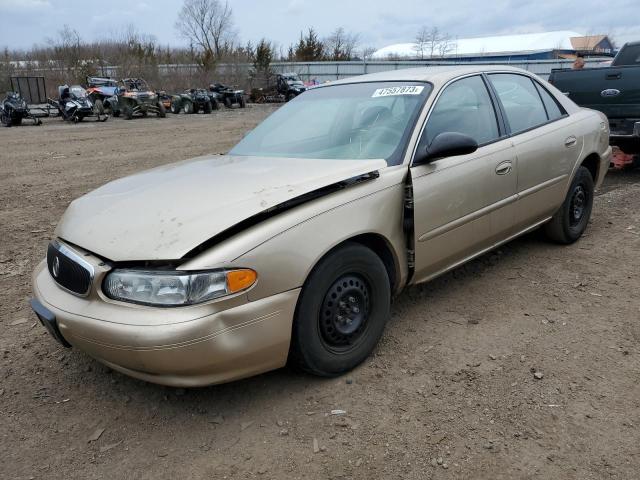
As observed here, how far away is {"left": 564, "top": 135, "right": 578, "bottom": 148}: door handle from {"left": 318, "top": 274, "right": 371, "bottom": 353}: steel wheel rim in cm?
249

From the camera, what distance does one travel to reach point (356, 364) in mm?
2836

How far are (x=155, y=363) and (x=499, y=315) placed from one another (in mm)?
2285

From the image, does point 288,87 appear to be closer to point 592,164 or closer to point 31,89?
point 31,89

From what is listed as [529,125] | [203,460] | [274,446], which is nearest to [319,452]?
[274,446]

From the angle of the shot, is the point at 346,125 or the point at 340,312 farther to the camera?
the point at 346,125

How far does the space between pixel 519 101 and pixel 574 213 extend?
127 cm

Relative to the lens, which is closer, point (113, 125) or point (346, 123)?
point (346, 123)

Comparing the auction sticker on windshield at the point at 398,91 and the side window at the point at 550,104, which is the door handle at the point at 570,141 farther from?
the auction sticker on windshield at the point at 398,91

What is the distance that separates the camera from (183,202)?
8.51 feet

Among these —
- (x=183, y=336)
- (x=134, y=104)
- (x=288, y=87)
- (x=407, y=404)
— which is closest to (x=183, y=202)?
(x=183, y=336)

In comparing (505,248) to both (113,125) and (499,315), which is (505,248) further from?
(113,125)

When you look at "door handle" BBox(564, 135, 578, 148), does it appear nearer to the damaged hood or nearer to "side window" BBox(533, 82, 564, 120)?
"side window" BBox(533, 82, 564, 120)

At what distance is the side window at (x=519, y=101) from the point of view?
3.90m

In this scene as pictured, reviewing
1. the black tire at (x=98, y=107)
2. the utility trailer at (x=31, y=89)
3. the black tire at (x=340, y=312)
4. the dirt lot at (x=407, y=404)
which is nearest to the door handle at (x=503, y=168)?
the dirt lot at (x=407, y=404)
